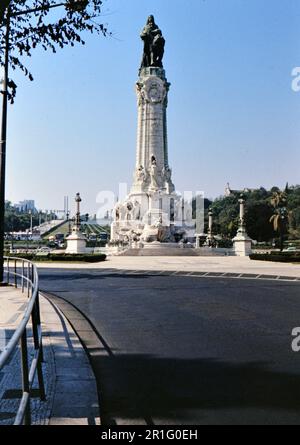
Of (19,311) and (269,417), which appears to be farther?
(19,311)

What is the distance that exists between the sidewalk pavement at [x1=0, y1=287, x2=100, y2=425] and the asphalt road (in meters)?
0.19

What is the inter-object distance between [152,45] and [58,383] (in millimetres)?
72239

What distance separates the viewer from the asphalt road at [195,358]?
5.36m

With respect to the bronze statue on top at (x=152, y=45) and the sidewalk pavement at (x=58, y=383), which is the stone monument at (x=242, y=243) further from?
the sidewalk pavement at (x=58, y=383)

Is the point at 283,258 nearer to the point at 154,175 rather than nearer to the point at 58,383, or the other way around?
the point at 154,175

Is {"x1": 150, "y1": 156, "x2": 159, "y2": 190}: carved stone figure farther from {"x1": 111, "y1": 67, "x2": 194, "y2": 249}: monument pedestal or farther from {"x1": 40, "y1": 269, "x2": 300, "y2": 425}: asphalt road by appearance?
{"x1": 40, "y1": 269, "x2": 300, "y2": 425}: asphalt road

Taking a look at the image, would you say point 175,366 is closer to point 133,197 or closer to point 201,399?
point 201,399

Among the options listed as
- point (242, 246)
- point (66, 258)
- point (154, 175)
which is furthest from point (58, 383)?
point (154, 175)

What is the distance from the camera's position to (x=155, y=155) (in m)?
68.9

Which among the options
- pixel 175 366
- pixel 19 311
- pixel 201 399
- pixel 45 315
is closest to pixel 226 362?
pixel 175 366

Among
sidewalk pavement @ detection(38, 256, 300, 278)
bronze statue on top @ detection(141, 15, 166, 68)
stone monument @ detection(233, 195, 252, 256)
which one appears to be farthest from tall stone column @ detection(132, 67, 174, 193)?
sidewalk pavement @ detection(38, 256, 300, 278)

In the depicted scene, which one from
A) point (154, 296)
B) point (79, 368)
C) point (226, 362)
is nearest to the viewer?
point (79, 368)

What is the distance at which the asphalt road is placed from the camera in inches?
211
